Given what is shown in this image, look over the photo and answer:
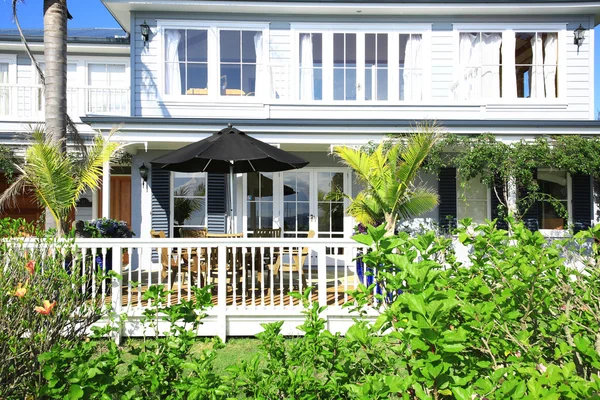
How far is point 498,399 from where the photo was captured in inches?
56.0

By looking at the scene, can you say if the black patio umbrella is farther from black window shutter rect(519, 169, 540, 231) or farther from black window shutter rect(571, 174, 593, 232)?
black window shutter rect(571, 174, 593, 232)

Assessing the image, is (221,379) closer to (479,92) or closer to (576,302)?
(576,302)

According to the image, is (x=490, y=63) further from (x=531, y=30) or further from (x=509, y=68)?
(x=531, y=30)

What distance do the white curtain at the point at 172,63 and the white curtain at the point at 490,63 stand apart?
24.0ft

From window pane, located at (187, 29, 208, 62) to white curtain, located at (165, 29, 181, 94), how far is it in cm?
26

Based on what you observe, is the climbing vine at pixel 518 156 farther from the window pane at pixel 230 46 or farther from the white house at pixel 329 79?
the window pane at pixel 230 46

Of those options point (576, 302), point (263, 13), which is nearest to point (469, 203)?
point (263, 13)

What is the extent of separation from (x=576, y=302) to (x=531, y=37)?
11.6 m

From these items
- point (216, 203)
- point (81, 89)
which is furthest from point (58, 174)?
→ point (81, 89)

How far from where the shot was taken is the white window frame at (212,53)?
1159 centimetres

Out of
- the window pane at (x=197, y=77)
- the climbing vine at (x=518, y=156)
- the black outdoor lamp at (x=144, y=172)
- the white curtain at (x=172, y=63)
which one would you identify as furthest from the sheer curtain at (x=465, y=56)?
the black outdoor lamp at (x=144, y=172)

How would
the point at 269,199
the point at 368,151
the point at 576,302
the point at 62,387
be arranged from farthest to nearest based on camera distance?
the point at 269,199
the point at 368,151
the point at 576,302
the point at 62,387

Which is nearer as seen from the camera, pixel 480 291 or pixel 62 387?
A: pixel 62 387

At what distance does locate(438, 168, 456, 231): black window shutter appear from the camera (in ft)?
37.7
